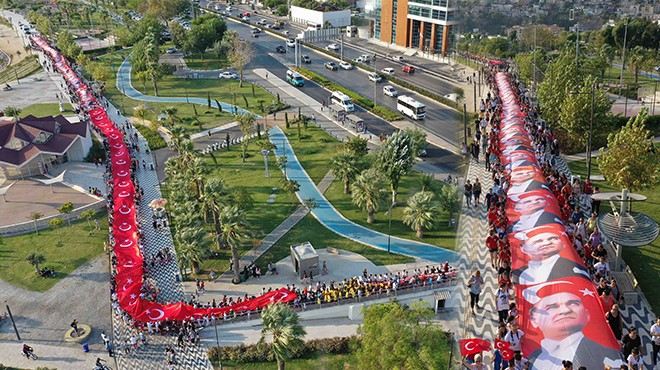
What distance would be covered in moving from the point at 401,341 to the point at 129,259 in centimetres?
2687

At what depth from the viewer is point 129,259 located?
42469 millimetres

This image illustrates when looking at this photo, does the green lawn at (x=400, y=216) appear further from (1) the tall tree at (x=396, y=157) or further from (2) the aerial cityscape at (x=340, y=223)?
(1) the tall tree at (x=396, y=157)

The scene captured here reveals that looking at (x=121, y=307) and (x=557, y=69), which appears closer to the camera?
(x=121, y=307)

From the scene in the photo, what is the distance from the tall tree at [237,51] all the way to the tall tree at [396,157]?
4971 centimetres

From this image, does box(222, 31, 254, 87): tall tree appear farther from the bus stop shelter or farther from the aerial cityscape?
the bus stop shelter

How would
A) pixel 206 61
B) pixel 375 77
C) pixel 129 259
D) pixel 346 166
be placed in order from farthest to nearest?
pixel 206 61 → pixel 375 77 → pixel 346 166 → pixel 129 259

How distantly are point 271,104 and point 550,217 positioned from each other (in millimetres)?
54771

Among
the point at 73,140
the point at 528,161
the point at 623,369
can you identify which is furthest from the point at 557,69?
the point at 73,140

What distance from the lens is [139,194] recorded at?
53500mm

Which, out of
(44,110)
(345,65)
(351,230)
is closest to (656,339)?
(351,230)

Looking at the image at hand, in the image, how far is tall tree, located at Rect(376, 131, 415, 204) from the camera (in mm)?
45625

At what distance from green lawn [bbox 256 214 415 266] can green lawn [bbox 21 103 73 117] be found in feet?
170

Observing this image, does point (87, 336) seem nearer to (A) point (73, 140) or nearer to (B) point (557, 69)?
(A) point (73, 140)

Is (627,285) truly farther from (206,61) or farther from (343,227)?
(206,61)
